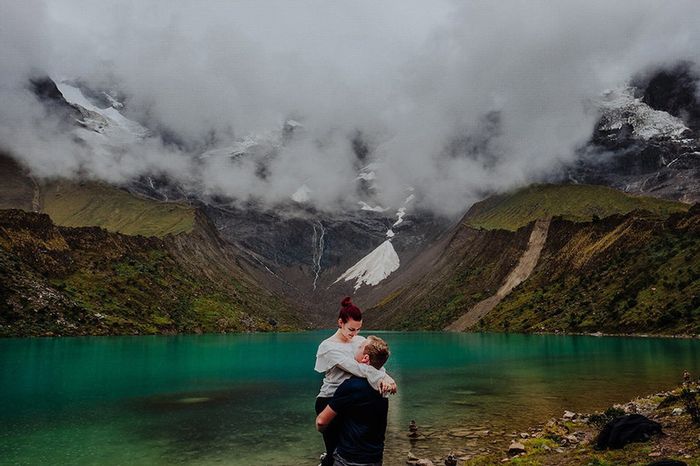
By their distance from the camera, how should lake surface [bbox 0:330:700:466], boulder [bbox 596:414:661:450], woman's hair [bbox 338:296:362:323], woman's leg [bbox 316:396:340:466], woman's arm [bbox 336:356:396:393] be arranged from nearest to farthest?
woman's arm [bbox 336:356:396:393], woman's leg [bbox 316:396:340:466], woman's hair [bbox 338:296:362:323], boulder [bbox 596:414:661:450], lake surface [bbox 0:330:700:466]

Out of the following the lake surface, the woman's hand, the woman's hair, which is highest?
the woman's hair

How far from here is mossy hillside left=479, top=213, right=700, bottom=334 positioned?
129m

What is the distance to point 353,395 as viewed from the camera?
32.1 ft

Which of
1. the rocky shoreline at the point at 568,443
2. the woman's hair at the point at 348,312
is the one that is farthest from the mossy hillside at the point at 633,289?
the woman's hair at the point at 348,312

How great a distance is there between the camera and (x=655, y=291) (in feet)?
461

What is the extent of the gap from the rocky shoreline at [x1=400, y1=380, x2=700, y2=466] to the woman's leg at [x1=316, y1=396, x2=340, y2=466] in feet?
32.1

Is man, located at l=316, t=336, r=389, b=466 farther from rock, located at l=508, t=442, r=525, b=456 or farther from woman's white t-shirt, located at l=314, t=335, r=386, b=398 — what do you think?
rock, located at l=508, t=442, r=525, b=456

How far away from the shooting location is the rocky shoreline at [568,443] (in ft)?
64.4

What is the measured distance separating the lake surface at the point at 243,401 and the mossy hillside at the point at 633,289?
174 feet

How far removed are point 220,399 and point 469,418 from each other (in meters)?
22.5

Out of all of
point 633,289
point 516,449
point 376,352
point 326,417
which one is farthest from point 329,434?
point 633,289

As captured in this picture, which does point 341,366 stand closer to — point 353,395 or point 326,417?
point 353,395

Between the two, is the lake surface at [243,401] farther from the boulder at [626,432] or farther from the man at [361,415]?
the man at [361,415]

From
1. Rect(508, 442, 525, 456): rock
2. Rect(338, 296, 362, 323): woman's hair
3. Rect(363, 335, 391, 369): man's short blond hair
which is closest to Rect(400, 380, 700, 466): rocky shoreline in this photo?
Rect(508, 442, 525, 456): rock
